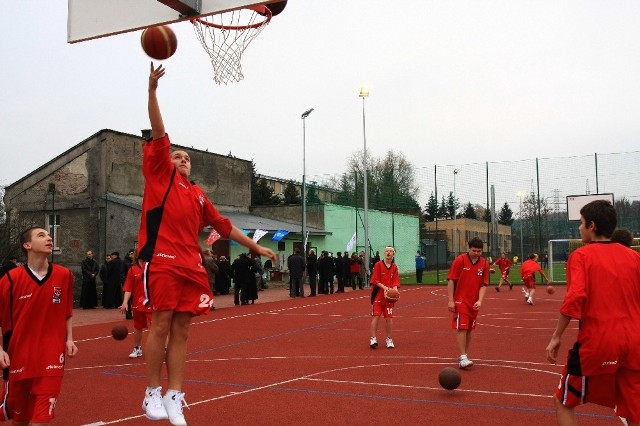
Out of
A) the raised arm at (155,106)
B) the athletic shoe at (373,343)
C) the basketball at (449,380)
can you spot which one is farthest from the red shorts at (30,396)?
the athletic shoe at (373,343)

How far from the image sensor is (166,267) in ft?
16.3

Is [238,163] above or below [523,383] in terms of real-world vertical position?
above

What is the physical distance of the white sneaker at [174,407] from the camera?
4.83m

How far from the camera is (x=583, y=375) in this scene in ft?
14.5

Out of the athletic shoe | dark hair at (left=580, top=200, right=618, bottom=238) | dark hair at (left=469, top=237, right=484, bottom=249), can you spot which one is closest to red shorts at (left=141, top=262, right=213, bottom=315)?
dark hair at (left=580, top=200, right=618, bottom=238)

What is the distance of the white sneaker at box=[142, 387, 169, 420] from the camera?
4.90 m

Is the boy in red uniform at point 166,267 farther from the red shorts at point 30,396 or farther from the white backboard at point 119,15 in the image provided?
the white backboard at point 119,15

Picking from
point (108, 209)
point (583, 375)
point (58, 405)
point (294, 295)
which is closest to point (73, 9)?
point (58, 405)

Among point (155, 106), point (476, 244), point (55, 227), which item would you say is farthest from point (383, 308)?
point (55, 227)

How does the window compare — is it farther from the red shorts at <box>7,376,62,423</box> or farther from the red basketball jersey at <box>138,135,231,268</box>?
the red basketball jersey at <box>138,135,231,268</box>

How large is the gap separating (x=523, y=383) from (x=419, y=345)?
13.4 feet

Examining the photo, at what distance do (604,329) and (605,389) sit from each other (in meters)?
0.42

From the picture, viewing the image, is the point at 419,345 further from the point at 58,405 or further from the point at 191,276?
the point at 191,276

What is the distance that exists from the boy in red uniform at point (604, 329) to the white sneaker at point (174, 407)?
275 cm
